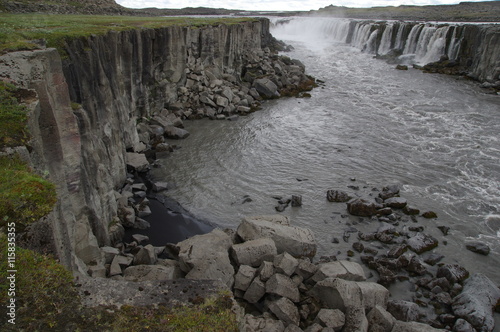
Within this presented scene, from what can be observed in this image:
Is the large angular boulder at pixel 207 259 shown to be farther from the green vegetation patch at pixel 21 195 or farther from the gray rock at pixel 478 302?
the gray rock at pixel 478 302

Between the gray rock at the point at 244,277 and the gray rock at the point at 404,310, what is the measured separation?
464 cm

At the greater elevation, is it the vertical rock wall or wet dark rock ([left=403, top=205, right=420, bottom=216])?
the vertical rock wall

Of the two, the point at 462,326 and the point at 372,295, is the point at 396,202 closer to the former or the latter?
the point at 462,326

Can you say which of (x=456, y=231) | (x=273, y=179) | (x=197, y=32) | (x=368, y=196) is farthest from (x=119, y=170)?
(x=197, y=32)

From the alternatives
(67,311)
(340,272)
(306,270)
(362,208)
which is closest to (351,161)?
(362,208)

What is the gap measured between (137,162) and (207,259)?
1064 centimetres

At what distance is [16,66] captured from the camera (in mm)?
10742

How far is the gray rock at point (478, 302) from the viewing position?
11.5 metres

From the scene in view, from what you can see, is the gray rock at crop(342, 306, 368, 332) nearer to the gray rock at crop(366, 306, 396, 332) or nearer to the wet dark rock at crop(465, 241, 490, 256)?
the gray rock at crop(366, 306, 396, 332)

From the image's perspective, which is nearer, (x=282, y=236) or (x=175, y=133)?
(x=282, y=236)

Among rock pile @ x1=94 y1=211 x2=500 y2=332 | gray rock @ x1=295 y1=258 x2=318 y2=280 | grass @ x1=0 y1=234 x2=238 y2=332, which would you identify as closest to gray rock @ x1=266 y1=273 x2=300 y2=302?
rock pile @ x1=94 y1=211 x2=500 y2=332

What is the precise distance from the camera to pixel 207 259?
12289 millimetres

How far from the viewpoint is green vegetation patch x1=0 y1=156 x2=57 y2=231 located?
689 centimetres

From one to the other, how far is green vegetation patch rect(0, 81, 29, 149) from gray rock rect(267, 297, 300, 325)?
8.08 meters
